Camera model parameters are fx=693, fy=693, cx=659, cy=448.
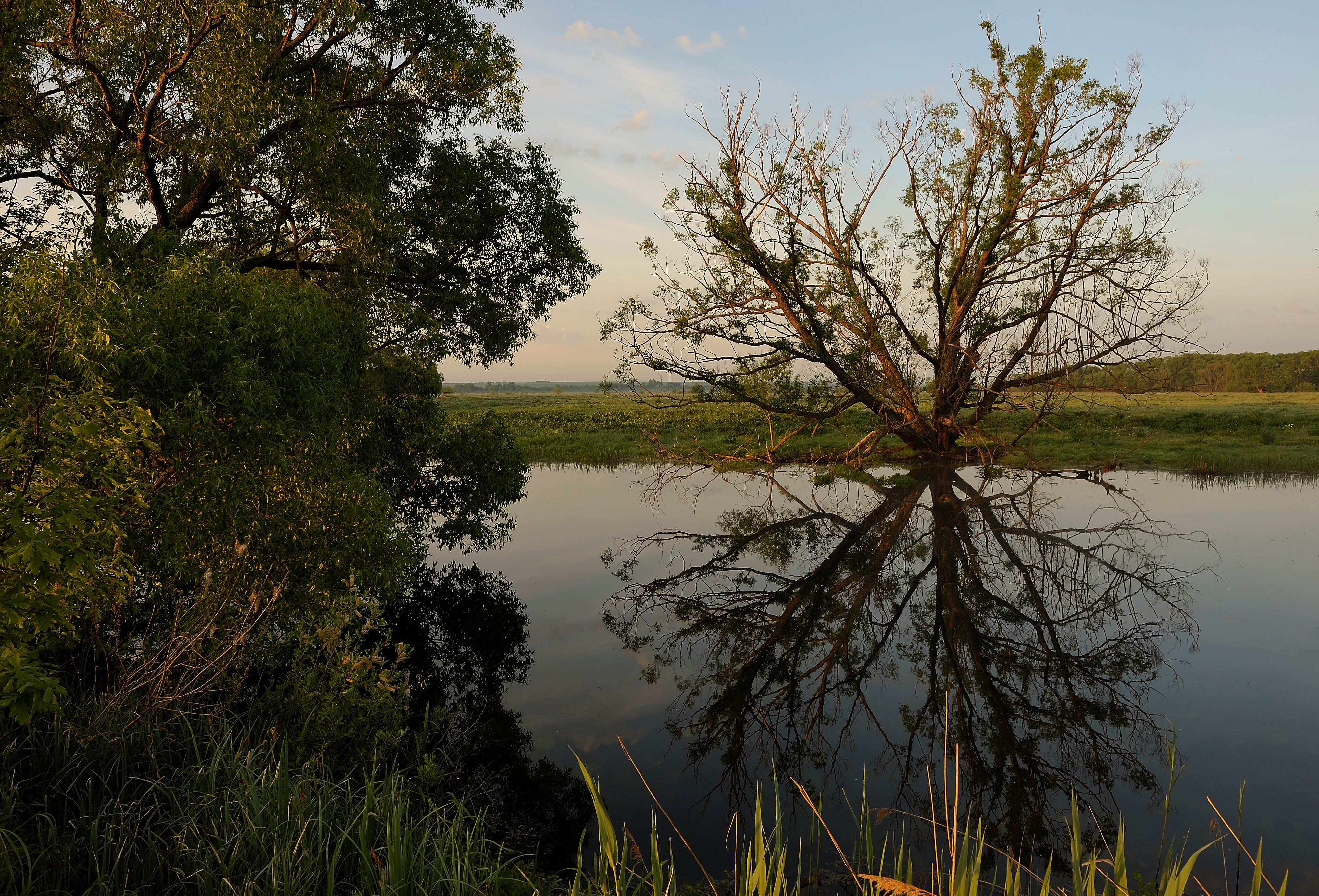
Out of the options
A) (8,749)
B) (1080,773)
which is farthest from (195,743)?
(1080,773)

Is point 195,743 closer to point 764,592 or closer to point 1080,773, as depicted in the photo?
point 1080,773

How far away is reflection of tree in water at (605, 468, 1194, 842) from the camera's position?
6.70 metres

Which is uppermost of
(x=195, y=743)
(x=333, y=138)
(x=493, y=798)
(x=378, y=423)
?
(x=333, y=138)

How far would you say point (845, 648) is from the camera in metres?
9.67

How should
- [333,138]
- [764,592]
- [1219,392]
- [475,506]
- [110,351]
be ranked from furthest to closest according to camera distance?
[1219,392] < [475,506] < [764,592] < [333,138] < [110,351]

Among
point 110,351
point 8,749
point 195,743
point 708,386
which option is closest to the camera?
point 8,749

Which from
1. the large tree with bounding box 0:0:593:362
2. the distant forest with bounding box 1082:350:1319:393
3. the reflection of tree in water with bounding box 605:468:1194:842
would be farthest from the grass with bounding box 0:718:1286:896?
the distant forest with bounding box 1082:350:1319:393

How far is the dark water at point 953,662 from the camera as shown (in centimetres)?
616

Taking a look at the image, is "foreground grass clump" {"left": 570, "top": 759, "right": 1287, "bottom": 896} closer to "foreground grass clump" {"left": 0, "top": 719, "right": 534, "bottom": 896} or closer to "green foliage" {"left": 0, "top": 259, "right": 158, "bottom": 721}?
"foreground grass clump" {"left": 0, "top": 719, "right": 534, "bottom": 896}

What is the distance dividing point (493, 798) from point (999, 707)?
5.44 m

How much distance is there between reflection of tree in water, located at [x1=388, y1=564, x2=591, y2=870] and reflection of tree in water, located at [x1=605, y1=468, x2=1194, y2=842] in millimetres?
1572

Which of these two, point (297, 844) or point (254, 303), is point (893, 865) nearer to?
point (297, 844)

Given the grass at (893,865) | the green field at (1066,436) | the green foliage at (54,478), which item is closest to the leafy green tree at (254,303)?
the green foliage at (54,478)

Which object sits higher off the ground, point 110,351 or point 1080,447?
point 110,351
